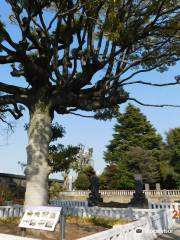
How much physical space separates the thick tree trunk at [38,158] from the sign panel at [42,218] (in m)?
2.78

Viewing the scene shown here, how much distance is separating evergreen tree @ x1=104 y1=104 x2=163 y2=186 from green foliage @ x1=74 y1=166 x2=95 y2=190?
4619mm

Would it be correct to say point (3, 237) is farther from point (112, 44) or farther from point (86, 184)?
point (86, 184)

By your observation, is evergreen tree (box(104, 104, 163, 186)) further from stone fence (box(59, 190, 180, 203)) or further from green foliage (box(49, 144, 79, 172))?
green foliage (box(49, 144, 79, 172))

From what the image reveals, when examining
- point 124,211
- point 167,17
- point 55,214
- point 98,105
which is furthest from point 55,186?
point 55,214

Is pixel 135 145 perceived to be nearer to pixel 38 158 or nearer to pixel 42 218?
pixel 38 158

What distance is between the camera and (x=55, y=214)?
6387mm

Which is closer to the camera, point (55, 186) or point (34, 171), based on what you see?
point (34, 171)

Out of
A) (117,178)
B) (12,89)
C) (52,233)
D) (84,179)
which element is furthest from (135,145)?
(52,233)

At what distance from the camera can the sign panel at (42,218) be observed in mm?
6277

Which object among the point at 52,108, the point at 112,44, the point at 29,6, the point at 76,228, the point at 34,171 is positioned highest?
the point at 29,6

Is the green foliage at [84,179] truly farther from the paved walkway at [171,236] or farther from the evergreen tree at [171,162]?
the paved walkway at [171,236]

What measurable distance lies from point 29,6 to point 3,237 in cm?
706

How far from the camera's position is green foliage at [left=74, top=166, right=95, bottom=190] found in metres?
41.5

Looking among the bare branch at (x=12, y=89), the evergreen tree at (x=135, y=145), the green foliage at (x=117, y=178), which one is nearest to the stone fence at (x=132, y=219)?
the bare branch at (x=12, y=89)
